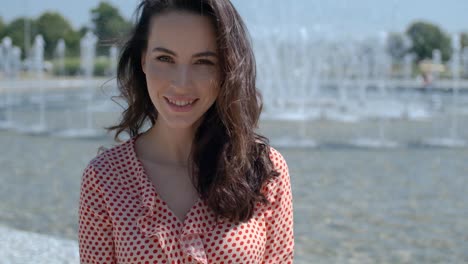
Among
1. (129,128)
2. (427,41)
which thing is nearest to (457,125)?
(129,128)

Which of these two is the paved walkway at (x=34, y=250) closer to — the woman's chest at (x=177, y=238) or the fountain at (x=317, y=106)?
the woman's chest at (x=177, y=238)

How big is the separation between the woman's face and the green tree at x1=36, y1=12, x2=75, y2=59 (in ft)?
170

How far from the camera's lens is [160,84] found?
161cm

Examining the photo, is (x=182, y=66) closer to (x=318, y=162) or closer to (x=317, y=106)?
(x=318, y=162)

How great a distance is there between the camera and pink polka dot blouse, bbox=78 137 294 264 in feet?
5.09

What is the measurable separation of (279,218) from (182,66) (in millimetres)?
439

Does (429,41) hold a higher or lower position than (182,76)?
higher

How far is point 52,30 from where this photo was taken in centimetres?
5300

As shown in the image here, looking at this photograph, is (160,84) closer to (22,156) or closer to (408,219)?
(408,219)

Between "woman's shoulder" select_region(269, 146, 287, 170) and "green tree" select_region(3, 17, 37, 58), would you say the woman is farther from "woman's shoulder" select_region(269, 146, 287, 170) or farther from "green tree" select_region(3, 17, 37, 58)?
"green tree" select_region(3, 17, 37, 58)

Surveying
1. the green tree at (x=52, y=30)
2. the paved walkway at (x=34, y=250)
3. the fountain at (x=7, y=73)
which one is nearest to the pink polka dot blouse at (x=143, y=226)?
the paved walkway at (x=34, y=250)

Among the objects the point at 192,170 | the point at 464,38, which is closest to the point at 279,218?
the point at 192,170

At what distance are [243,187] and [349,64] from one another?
25.8 meters

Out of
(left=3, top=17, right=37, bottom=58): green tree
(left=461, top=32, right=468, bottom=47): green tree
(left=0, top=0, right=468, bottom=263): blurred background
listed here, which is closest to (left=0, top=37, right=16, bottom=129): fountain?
(left=0, top=0, right=468, bottom=263): blurred background
